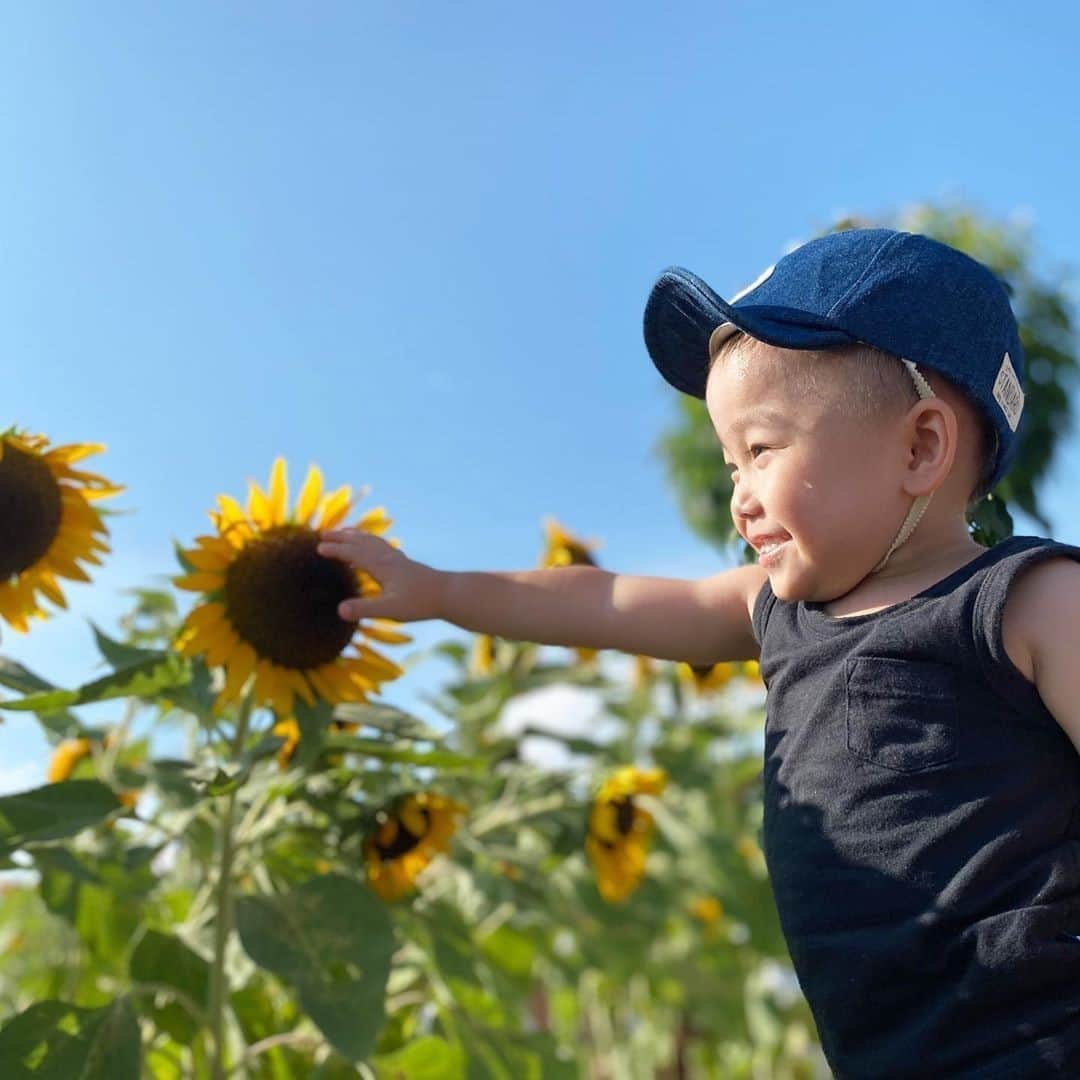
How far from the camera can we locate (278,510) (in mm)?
1788

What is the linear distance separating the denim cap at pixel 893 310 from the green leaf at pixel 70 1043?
92 centimetres

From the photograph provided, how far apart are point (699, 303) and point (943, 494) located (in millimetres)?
271

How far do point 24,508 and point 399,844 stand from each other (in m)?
0.67

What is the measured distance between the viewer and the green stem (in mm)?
1529

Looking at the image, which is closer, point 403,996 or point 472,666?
point 403,996

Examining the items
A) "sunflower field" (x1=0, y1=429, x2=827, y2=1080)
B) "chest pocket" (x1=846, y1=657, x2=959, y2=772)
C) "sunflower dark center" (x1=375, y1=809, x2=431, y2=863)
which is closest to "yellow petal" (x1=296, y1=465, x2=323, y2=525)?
"sunflower field" (x1=0, y1=429, x2=827, y2=1080)

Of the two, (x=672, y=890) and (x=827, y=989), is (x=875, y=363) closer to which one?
(x=827, y=989)

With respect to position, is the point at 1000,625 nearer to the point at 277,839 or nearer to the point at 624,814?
the point at 277,839

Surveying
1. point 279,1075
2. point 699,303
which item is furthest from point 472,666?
point 699,303

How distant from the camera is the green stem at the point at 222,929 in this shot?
1.53 metres

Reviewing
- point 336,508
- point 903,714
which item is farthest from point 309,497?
point 903,714

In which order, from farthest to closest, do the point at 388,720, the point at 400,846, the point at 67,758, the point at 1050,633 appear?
the point at 67,758 → the point at 400,846 → the point at 388,720 → the point at 1050,633

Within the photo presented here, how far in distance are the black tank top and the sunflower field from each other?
1.63 feet

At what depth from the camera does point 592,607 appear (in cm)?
140
